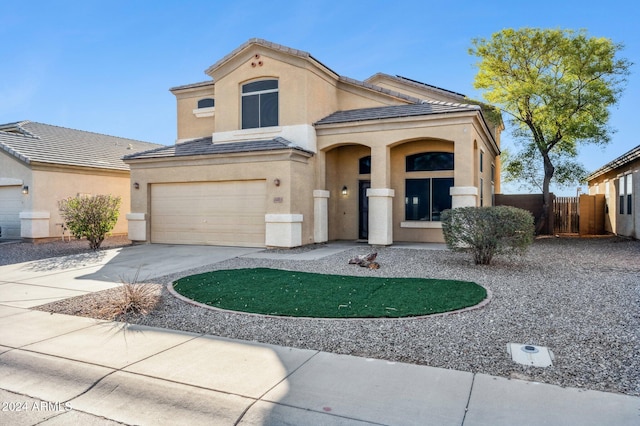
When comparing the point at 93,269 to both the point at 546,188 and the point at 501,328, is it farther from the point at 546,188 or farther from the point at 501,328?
the point at 546,188

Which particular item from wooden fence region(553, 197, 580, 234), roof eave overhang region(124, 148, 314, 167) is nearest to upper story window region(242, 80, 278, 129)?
roof eave overhang region(124, 148, 314, 167)

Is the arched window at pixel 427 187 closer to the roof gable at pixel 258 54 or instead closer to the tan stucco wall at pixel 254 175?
the tan stucco wall at pixel 254 175

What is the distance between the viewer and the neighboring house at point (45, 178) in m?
18.3

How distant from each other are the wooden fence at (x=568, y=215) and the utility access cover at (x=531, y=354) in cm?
1938

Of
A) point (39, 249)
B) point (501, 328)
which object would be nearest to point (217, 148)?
point (39, 249)

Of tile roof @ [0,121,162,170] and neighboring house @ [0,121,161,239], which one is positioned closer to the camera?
neighboring house @ [0,121,161,239]

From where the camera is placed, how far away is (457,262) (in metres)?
11.5

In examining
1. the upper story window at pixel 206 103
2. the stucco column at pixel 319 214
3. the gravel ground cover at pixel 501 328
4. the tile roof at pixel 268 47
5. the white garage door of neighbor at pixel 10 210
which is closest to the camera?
the gravel ground cover at pixel 501 328

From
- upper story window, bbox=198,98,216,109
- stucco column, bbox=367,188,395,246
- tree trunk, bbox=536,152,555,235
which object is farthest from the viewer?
tree trunk, bbox=536,152,555,235

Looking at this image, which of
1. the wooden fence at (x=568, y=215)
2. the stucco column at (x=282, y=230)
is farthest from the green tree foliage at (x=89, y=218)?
the wooden fence at (x=568, y=215)

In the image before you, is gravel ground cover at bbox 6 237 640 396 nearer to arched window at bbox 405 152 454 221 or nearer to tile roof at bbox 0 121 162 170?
arched window at bbox 405 152 454 221

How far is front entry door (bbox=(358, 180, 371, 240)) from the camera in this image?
17.5 meters

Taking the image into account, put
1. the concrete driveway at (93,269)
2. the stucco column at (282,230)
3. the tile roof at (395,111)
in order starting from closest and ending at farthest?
the concrete driveway at (93,269), the tile roof at (395,111), the stucco column at (282,230)

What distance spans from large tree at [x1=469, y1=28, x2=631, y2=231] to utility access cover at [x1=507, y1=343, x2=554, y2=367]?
53.4 feet
